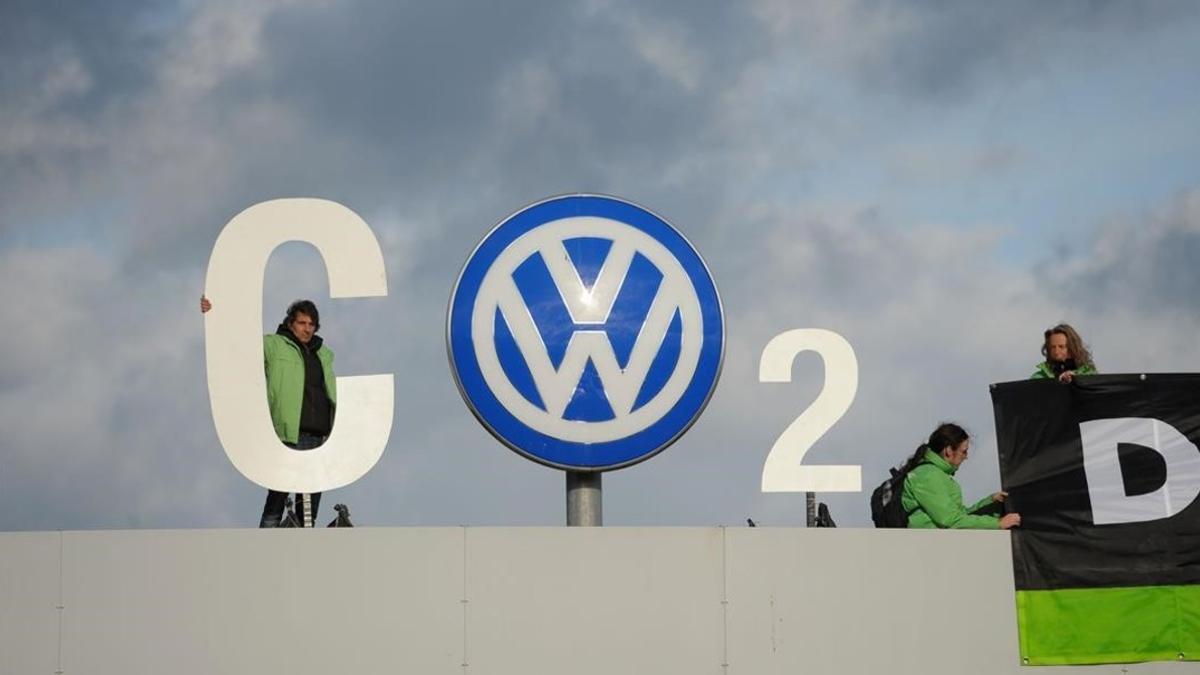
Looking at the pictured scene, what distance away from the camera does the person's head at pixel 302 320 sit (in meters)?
13.9

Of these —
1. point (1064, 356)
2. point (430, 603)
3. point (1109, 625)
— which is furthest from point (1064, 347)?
point (430, 603)

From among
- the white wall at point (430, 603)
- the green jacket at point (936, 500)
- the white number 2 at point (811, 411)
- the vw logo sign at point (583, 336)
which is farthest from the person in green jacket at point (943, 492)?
the vw logo sign at point (583, 336)

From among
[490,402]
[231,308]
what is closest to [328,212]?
[231,308]

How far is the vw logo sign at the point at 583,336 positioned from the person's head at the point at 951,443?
171 cm

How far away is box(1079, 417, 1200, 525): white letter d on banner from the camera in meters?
14.1

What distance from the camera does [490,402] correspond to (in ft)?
44.4

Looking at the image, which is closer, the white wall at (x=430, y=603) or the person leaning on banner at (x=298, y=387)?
the white wall at (x=430, y=603)

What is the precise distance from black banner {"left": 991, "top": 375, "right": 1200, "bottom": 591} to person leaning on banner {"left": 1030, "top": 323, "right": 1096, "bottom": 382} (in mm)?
255

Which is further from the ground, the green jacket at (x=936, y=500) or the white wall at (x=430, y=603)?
the green jacket at (x=936, y=500)

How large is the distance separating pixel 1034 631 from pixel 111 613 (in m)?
6.45

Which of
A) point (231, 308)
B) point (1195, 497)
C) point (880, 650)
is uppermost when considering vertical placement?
point (231, 308)

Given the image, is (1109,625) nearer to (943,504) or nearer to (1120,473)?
(1120,473)

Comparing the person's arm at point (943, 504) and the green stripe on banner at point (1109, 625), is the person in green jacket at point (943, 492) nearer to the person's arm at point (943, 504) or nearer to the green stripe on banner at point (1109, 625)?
the person's arm at point (943, 504)

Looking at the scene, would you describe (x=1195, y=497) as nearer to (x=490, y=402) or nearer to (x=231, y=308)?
(x=490, y=402)
